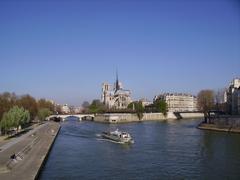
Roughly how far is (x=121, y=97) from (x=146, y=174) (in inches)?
4757

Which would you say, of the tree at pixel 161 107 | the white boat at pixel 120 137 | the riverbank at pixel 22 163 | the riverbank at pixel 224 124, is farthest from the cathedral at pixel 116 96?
the riverbank at pixel 22 163

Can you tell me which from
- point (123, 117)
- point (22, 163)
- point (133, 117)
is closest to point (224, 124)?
point (22, 163)

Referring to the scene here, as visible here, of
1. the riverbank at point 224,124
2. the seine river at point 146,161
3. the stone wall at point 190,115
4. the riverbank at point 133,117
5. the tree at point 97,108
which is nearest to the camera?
the seine river at point 146,161

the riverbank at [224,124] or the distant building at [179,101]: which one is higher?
the distant building at [179,101]

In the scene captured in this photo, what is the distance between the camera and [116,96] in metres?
147

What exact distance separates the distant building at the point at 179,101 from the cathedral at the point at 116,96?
1373cm

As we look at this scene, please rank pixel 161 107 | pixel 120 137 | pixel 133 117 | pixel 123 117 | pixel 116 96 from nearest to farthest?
pixel 120 137, pixel 123 117, pixel 133 117, pixel 161 107, pixel 116 96

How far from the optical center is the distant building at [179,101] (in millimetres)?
152288

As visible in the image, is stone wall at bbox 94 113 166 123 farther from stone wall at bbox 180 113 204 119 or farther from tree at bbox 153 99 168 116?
stone wall at bbox 180 113 204 119

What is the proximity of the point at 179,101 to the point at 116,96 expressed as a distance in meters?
27.1

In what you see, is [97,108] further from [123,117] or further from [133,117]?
[123,117]

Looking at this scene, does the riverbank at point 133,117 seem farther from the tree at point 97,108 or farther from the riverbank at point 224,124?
the riverbank at point 224,124

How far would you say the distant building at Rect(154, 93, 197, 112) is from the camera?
152 meters

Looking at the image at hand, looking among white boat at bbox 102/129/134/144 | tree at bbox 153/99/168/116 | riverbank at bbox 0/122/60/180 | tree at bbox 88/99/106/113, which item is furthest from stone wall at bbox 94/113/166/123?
riverbank at bbox 0/122/60/180
